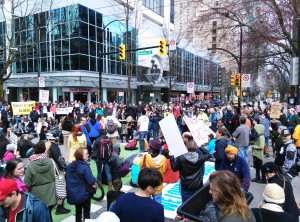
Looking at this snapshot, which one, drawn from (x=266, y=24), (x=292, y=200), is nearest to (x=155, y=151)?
(x=292, y=200)

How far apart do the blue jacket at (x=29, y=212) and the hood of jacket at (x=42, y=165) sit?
1.30 meters

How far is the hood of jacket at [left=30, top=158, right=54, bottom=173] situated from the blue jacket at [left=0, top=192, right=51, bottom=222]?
1.30 metres

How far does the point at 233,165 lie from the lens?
4590 mm

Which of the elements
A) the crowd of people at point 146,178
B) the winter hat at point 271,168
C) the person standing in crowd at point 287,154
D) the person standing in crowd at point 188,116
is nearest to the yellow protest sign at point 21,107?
the crowd of people at point 146,178

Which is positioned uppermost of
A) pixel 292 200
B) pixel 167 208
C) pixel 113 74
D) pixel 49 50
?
pixel 49 50

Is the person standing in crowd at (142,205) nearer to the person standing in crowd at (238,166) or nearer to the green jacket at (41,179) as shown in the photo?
the green jacket at (41,179)

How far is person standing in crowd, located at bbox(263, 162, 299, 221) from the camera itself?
3.34 m

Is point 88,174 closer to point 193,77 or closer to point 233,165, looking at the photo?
point 233,165

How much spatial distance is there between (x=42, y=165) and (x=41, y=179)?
222mm

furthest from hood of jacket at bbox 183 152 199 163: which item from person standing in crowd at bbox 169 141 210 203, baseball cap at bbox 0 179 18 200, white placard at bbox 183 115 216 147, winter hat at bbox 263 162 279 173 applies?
baseball cap at bbox 0 179 18 200

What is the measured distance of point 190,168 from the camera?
4367mm

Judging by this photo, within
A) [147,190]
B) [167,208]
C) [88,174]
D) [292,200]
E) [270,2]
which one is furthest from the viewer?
[270,2]

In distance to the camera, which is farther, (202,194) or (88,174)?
(88,174)

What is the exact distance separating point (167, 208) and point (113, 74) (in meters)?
34.1
